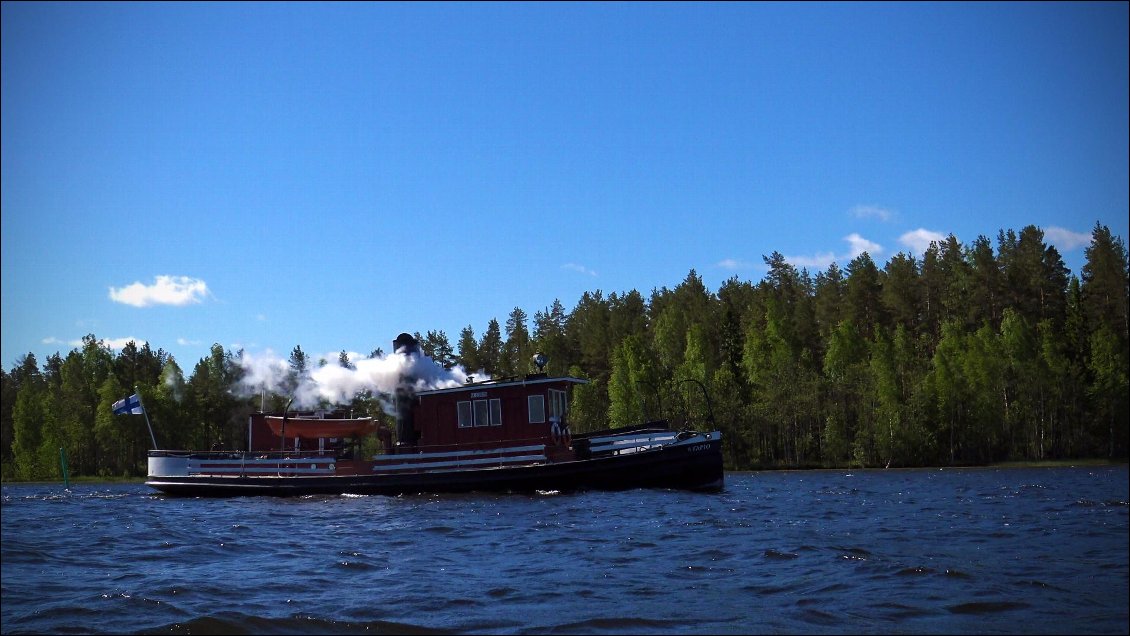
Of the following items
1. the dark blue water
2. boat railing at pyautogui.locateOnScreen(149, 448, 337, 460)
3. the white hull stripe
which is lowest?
the dark blue water

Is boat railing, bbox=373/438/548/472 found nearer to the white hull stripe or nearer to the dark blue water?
the white hull stripe

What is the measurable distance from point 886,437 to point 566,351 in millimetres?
37370

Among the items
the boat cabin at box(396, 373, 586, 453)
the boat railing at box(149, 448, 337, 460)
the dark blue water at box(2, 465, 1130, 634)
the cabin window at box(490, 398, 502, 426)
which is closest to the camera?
the dark blue water at box(2, 465, 1130, 634)

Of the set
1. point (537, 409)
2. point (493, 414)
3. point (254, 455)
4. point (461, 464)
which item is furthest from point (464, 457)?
point (254, 455)

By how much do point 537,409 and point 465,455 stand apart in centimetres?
313

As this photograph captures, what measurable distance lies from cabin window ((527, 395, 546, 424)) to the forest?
21855 mm

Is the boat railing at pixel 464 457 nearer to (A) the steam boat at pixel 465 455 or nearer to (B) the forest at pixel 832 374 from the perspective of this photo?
(A) the steam boat at pixel 465 455

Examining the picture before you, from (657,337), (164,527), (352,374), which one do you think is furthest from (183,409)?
(164,527)

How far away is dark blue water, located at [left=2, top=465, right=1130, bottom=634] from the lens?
10984 mm

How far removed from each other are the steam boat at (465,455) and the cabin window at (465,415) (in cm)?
4

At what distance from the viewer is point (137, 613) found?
11.7m

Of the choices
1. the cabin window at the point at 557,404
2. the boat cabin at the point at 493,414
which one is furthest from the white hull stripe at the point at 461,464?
the cabin window at the point at 557,404

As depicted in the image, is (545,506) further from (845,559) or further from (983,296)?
(983,296)

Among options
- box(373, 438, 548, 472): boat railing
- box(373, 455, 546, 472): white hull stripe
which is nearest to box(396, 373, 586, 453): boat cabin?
box(373, 438, 548, 472): boat railing
